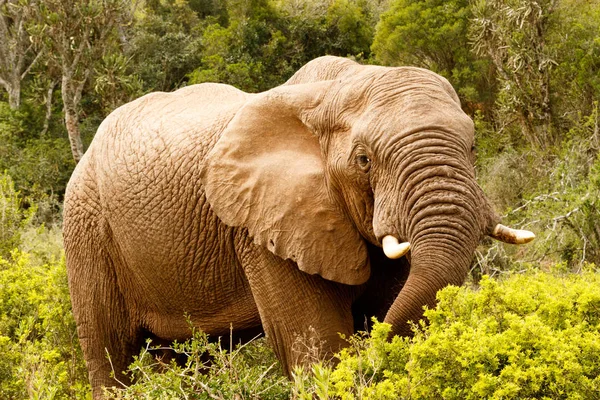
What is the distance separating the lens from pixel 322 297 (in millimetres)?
4605

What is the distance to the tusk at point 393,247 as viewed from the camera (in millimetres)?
3832

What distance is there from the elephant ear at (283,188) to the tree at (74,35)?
49.6 feet

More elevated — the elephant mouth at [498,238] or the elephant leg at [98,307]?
the elephant mouth at [498,238]

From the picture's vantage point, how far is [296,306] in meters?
4.61

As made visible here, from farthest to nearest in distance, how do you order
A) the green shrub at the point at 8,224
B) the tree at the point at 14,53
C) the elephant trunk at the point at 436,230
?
1. the tree at the point at 14,53
2. the green shrub at the point at 8,224
3. the elephant trunk at the point at 436,230

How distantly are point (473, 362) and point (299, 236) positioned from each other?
1415 millimetres

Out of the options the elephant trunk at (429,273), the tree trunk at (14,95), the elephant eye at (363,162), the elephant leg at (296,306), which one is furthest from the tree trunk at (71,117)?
the elephant trunk at (429,273)

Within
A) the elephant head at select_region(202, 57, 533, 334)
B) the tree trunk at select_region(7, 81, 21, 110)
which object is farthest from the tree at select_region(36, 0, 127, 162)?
the elephant head at select_region(202, 57, 533, 334)

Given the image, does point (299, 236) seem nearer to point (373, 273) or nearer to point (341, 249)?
point (341, 249)

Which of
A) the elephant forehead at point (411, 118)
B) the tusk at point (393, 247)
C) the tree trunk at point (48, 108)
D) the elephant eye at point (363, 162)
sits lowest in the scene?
A: the tree trunk at point (48, 108)

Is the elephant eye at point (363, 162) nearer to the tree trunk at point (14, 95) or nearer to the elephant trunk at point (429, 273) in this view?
the elephant trunk at point (429, 273)

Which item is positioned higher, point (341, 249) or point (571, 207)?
point (341, 249)

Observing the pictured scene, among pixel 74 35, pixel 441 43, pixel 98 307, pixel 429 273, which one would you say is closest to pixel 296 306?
pixel 429 273

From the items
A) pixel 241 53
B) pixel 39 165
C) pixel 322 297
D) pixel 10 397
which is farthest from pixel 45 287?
pixel 241 53
